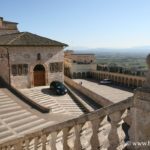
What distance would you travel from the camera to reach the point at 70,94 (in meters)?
28.0

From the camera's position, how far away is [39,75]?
29578 millimetres

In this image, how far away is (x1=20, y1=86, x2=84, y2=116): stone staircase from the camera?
23580mm

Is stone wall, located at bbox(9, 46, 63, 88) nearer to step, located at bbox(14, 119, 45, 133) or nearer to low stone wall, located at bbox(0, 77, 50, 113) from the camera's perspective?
low stone wall, located at bbox(0, 77, 50, 113)

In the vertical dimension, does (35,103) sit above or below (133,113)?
below

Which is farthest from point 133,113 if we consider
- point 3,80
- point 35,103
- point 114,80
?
point 114,80

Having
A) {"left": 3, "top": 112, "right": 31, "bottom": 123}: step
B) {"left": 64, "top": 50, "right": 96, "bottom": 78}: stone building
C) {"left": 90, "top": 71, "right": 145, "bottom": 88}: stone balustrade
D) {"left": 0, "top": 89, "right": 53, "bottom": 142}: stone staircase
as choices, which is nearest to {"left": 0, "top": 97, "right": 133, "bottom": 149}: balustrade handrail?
{"left": 0, "top": 89, "right": 53, "bottom": 142}: stone staircase

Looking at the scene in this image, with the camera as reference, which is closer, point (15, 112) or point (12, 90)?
point (15, 112)

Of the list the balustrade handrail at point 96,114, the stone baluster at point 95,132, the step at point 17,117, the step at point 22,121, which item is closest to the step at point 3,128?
the step at point 22,121

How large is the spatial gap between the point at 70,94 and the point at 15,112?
8.61 meters

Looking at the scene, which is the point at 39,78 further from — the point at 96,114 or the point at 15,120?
the point at 96,114

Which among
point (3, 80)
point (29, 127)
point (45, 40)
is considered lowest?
point (29, 127)

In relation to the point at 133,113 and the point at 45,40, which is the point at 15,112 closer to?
the point at 45,40

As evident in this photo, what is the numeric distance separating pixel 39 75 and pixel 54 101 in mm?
5437

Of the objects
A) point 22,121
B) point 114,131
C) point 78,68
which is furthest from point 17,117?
point 78,68
